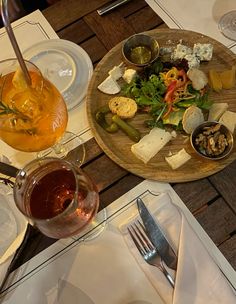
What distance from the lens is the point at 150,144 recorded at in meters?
0.98

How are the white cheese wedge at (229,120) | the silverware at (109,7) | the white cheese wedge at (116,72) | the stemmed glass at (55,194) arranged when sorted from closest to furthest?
1. the stemmed glass at (55,194)
2. the white cheese wedge at (229,120)
3. the white cheese wedge at (116,72)
4. the silverware at (109,7)

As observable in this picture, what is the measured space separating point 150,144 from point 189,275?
32cm

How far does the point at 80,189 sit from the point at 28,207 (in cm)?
11

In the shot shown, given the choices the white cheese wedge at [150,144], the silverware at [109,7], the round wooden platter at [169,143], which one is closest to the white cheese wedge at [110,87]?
the round wooden platter at [169,143]

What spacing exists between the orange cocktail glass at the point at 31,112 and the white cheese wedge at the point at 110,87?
0.21 m

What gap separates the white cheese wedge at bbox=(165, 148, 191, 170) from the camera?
3.16 feet

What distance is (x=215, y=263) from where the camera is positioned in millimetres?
837

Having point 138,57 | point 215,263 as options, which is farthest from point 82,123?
point 215,263

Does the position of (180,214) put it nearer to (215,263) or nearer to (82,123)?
(215,263)

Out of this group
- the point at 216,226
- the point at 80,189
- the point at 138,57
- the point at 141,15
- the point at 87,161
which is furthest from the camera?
the point at 141,15

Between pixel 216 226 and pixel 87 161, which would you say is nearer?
pixel 216 226

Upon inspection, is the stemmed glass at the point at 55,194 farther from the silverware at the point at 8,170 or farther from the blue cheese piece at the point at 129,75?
the blue cheese piece at the point at 129,75

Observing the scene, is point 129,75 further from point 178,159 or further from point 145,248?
point 145,248

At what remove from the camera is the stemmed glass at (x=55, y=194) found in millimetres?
771
